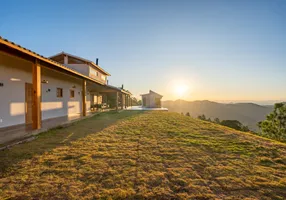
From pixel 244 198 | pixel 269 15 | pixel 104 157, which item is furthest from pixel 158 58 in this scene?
pixel 244 198

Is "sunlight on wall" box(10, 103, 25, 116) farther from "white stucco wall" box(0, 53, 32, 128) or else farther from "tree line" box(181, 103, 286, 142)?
"tree line" box(181, 103, 286, 142)

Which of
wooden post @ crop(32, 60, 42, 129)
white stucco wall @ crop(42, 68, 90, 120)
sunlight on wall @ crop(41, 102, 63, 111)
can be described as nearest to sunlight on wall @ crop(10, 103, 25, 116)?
sunlight on wall @ crop(41, 102, 63, 111)

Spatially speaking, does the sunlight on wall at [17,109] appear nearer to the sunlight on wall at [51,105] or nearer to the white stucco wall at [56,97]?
the sunlight on wall at [51,105]

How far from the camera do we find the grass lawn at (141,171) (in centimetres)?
233

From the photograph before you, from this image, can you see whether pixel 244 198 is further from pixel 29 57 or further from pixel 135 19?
pixel 135 19

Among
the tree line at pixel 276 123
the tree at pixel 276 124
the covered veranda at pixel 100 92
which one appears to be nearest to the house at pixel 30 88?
the covered veranda at pixel 100 92

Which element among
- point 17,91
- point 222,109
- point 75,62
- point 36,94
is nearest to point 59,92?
point 17,91

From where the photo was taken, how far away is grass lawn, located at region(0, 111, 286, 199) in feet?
7.65

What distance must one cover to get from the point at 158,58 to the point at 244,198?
17.9 m

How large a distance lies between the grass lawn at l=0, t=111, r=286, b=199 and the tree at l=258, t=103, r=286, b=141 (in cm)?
2215

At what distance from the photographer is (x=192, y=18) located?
1159 centimetres

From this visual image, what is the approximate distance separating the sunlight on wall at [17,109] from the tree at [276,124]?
88.0 ft

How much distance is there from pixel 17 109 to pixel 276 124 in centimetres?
2950

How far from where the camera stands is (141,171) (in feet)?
9.95
